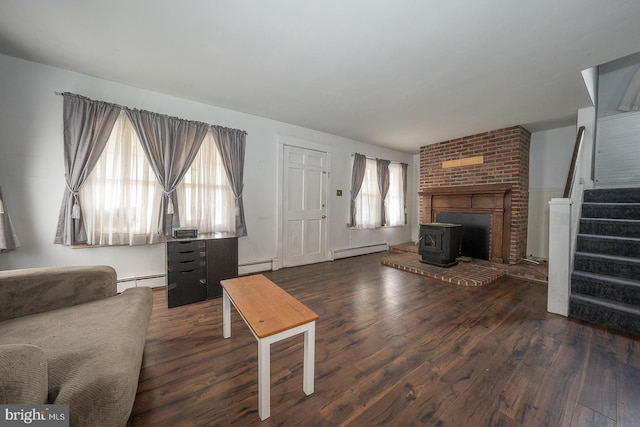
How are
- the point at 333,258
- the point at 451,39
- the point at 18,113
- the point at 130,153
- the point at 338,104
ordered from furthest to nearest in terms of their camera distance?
the point at 333,258
the point at 338,104
the point at 130,153
the point at 18,113
the point at 451,39

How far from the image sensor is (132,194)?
2.79 meters

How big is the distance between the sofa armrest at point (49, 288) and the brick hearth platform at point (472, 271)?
372cm

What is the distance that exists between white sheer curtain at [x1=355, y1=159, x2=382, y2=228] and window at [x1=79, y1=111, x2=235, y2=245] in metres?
3.00

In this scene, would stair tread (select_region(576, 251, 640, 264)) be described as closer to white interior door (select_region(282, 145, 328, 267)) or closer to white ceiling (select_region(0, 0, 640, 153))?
white ceiling (select_region(0, 0, 640, 153))

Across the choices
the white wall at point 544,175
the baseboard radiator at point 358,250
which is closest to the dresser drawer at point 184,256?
the baseboard radiator at point 358,250

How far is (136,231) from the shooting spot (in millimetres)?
2811

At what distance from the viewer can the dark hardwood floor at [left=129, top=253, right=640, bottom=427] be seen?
124cm

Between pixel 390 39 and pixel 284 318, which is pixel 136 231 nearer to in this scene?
pixel 284 318

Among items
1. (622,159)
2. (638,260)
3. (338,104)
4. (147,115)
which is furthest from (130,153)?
(622,159)

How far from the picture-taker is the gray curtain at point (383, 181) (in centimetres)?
535

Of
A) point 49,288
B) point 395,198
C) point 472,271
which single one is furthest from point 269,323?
point 395,198

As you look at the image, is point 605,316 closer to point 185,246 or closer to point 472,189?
point 472,189

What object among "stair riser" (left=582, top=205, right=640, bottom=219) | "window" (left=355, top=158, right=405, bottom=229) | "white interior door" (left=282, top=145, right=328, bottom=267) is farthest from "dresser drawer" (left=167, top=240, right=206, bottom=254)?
"stair riser" (left=582, top=205, right=640, bottom=219)

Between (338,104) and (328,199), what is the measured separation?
182 cm
